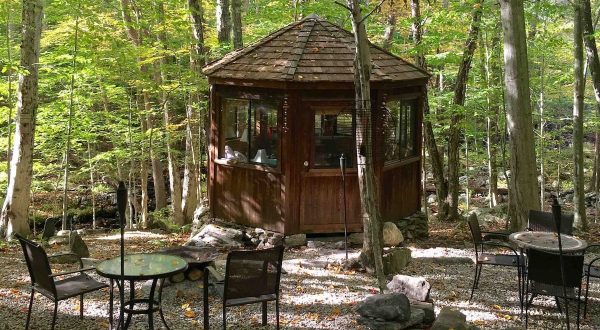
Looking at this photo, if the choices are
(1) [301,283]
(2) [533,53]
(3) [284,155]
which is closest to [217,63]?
(3) [284,155]

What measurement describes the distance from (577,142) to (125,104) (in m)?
12.8

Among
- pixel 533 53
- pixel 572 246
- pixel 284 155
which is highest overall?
pixel 533 53

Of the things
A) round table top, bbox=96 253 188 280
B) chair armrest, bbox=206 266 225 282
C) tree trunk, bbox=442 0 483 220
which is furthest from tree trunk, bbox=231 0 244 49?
round table top, bbox=96 253 188 280

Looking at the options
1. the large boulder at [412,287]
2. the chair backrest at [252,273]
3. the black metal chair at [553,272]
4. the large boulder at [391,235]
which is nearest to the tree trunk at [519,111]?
the large boulder at [391,235]

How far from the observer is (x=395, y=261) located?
8391mm

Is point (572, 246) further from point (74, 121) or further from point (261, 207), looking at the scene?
point (74, 121)

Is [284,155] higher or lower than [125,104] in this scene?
lower

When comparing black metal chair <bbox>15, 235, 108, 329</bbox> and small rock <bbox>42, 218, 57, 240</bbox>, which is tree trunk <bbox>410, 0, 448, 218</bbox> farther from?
black metal chair <bbox>15, 235, 108, 329</bbox>

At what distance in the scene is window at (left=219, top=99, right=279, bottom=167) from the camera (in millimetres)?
9805

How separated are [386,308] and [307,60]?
5360mm

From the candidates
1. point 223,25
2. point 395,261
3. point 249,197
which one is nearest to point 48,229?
point 249,197

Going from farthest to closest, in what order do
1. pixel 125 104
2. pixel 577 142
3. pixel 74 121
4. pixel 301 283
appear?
pixel 125 104
pixel 74 121
pixel 577 142
pixel 301 283

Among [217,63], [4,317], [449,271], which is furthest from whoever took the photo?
[217,63]

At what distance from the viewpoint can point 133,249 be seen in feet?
35.4
